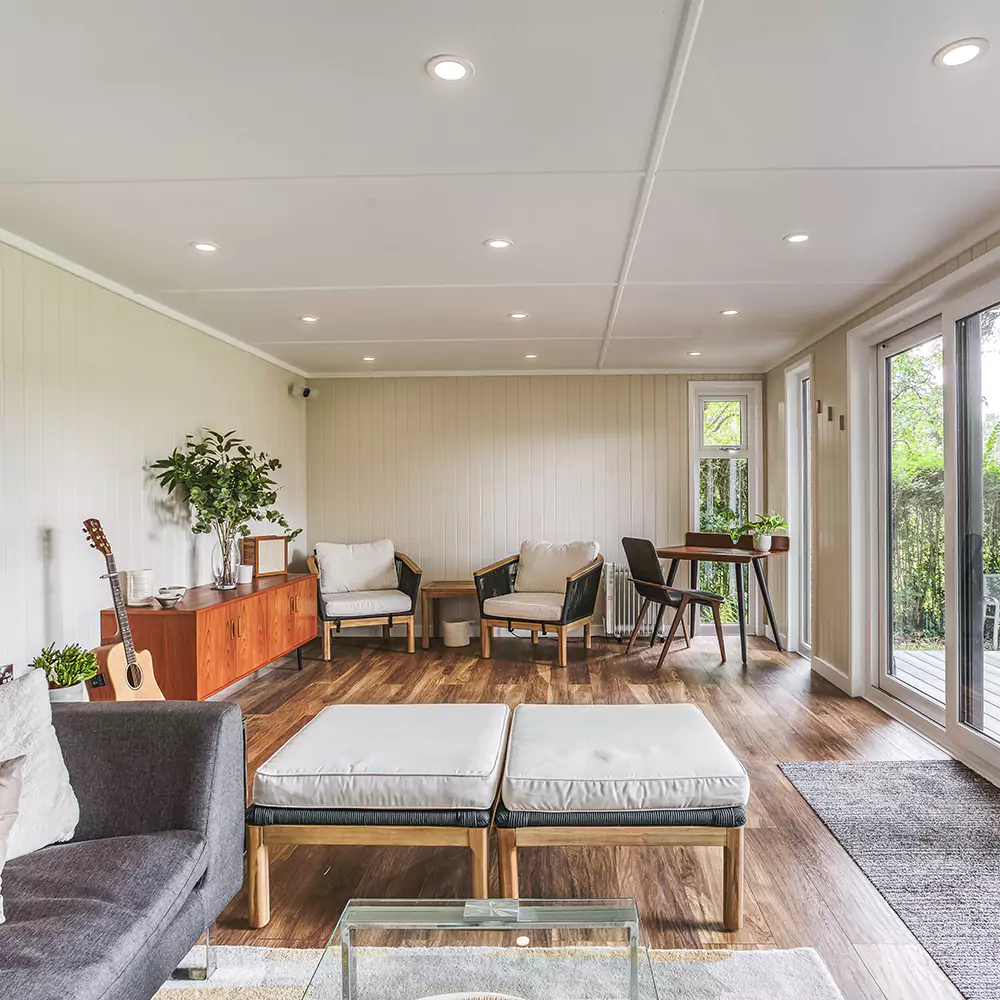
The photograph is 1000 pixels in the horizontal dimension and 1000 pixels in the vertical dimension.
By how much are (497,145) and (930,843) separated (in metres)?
2.76

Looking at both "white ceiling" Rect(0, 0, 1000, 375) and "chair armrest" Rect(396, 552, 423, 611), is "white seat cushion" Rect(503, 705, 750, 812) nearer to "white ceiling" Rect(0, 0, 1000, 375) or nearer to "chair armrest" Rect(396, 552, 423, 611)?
"white ceiling" Rect(0, 0, 1000, 375)

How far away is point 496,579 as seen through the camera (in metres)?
5.97

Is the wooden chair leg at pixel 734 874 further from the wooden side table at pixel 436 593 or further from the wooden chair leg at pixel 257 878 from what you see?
the wooden side table at pixel 436 593

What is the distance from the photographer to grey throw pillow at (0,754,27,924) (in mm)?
1495

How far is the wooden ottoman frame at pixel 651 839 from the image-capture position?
2037mm

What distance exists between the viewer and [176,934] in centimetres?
158

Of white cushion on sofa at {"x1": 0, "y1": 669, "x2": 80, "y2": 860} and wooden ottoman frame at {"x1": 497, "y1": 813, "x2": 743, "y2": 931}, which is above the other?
white cushion on sofa at {"x1": 0, "y1": 669, "x2": 80, "y2": 860}

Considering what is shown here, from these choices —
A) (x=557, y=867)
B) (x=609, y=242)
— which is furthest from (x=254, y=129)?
(x=557, y=867)

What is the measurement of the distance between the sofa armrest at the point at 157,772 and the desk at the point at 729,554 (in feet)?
13.4

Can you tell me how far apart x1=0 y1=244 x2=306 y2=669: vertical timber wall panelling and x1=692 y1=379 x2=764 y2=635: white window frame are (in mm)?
3891

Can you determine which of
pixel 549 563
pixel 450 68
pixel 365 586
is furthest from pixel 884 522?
pixel 365 586

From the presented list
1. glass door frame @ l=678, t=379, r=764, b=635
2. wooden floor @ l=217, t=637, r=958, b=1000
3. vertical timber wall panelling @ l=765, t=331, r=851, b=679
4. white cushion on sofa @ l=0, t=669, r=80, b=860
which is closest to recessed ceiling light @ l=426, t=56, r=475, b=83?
white cushion on sofa @ l=0, t=669, r=80, b=860

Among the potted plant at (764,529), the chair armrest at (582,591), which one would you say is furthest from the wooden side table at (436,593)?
the potted plant at (764,529)

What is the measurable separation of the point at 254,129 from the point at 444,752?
1.93m
